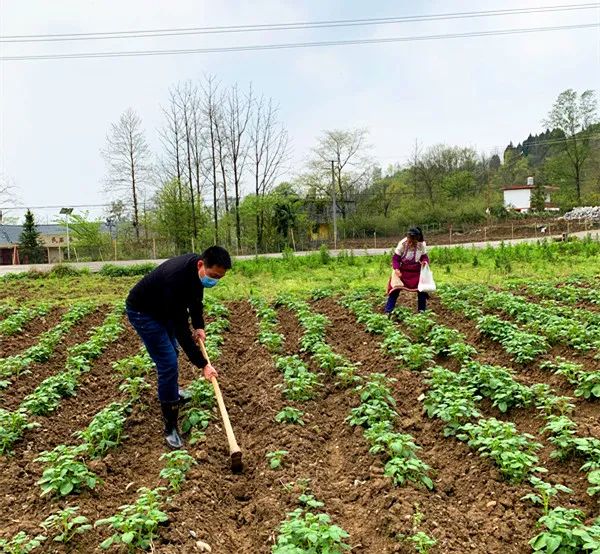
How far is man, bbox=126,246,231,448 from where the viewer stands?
460 centimetres

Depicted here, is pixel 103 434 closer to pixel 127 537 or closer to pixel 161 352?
pixel 161 352

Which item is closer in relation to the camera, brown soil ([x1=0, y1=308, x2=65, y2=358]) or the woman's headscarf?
brown soil ([x1=0, y1=308, x2=65, y2=358])

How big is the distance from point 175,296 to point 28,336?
582cm

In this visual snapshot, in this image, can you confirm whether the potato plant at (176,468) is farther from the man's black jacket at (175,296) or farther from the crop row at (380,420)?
the crop row at (380,420)

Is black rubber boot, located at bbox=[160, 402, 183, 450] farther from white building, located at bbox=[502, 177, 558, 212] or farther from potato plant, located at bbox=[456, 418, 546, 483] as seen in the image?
white building, located at bbox=[502, 177, 558, 212]

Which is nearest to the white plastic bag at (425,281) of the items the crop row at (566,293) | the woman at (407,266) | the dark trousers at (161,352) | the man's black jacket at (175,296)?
the woman at (407,266)

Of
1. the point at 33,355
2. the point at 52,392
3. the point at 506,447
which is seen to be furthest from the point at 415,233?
the point at 33,355

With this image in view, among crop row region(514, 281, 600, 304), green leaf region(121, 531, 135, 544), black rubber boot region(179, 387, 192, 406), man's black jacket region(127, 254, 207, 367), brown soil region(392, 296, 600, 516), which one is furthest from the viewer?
crop row region(514, 281, 600, 304)

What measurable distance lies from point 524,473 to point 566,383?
2.22 m

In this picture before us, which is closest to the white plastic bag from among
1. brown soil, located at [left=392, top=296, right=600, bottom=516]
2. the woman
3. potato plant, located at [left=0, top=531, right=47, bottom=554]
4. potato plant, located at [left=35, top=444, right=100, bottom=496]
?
the woman

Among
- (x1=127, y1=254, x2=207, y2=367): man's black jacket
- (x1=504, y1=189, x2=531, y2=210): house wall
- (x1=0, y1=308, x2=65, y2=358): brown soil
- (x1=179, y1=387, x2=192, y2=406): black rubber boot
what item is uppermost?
(x1=504, y1=189, x2=531, y2=210): house wall

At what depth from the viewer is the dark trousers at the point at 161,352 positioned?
4730 mm

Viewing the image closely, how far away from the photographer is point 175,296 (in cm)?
461

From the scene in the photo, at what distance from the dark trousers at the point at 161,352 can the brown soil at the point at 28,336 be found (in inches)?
167
